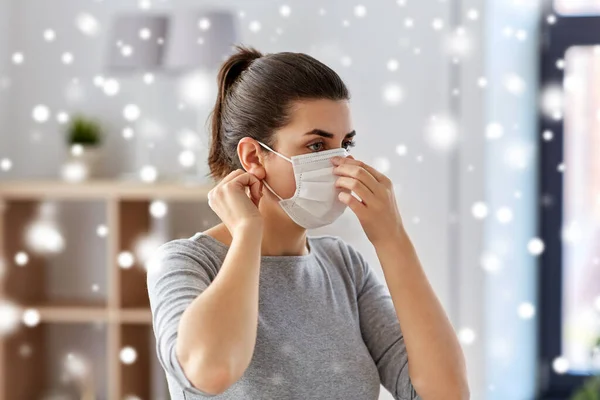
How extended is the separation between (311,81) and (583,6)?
1.38 meters

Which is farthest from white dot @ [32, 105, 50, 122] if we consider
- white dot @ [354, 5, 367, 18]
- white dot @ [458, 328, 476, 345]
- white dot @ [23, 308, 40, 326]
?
white dot @ [458, 328, 476, 345]

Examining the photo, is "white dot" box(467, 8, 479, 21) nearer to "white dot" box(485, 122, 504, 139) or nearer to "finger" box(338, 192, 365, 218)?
"white dot" box(485, 122, 504, 139)

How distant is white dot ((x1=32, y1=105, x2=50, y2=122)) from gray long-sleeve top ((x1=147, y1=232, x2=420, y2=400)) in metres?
1.40

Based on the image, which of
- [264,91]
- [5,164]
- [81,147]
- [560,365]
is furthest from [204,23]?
[560,365]

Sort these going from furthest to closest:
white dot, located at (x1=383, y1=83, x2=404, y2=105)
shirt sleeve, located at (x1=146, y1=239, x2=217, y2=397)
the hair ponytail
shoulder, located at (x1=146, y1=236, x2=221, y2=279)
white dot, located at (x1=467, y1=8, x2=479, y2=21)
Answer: white dot, located at (x1=383, y1=83, x2=404, y2=105) < white dot, located at (x1=467, y1=8, x2=479, y2=21) < the hair ponytail < shoulder, located at (x1=146, y1=236, x2=221, y2=279) < shirt sleeve, located at (x1=146, y1=239, x2=217, y2=397)

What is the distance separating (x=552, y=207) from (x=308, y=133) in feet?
4.35

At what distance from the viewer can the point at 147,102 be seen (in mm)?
2531

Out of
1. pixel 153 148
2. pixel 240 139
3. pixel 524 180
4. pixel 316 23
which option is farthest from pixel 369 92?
pixel 240 139

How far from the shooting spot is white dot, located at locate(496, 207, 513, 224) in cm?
225

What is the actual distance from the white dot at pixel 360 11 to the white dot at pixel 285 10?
7.7 inches

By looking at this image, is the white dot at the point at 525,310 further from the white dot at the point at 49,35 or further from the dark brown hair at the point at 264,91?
the white dot at the point at 49,35

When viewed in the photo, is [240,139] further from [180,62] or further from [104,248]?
[104,248]

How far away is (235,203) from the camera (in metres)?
1.33

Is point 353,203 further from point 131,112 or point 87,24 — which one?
point 87,24
